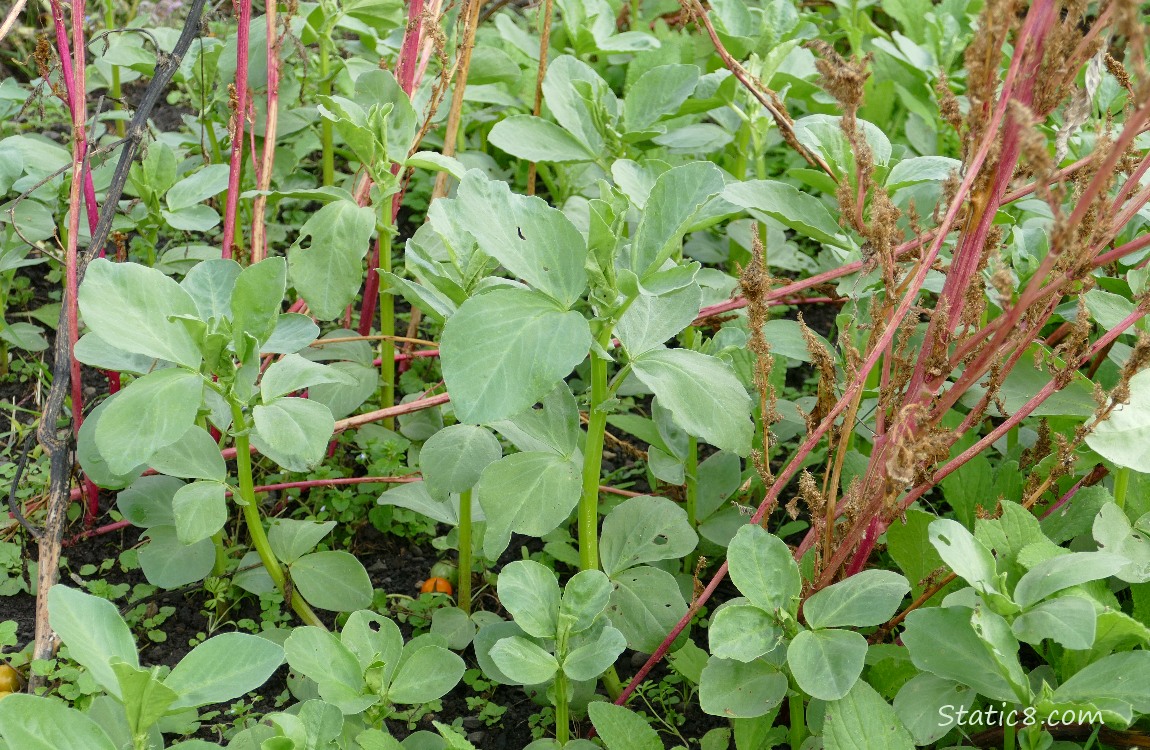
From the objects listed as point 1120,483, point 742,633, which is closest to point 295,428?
point 742,633

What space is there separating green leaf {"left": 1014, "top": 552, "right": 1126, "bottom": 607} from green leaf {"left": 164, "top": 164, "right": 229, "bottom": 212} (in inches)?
66.3

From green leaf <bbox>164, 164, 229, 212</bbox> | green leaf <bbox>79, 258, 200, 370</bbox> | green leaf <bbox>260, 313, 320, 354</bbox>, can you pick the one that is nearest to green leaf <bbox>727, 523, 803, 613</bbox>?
green leaf <bbox>260, 313, 320, 354</bbox>

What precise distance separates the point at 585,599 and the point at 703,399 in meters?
0.33

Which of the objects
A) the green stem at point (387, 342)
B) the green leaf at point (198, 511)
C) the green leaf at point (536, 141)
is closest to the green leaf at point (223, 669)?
the green leaf at point (198, 511)

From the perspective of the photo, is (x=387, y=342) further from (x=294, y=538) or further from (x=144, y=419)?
(x=144, y=419)

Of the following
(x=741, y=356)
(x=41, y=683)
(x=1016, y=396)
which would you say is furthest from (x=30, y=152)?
(x=1016, y=396)

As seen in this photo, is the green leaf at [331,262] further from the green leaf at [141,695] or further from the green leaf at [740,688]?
the green leaf at [740,688]

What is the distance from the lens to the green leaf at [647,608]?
1.69m

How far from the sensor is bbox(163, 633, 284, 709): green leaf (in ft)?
4.53

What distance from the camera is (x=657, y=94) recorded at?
7.93 ft

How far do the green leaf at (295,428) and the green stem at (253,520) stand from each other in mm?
73

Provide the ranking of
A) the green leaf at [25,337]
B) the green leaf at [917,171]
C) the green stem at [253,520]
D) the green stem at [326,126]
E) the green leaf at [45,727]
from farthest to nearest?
the green stem at [326,126] → the green leaf at [25,337] → the green leaf at [917,171] → the green stem at [253,520] → the green leaf at [45,727]

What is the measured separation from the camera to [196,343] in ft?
5.21

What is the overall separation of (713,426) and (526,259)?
1.12 ft
